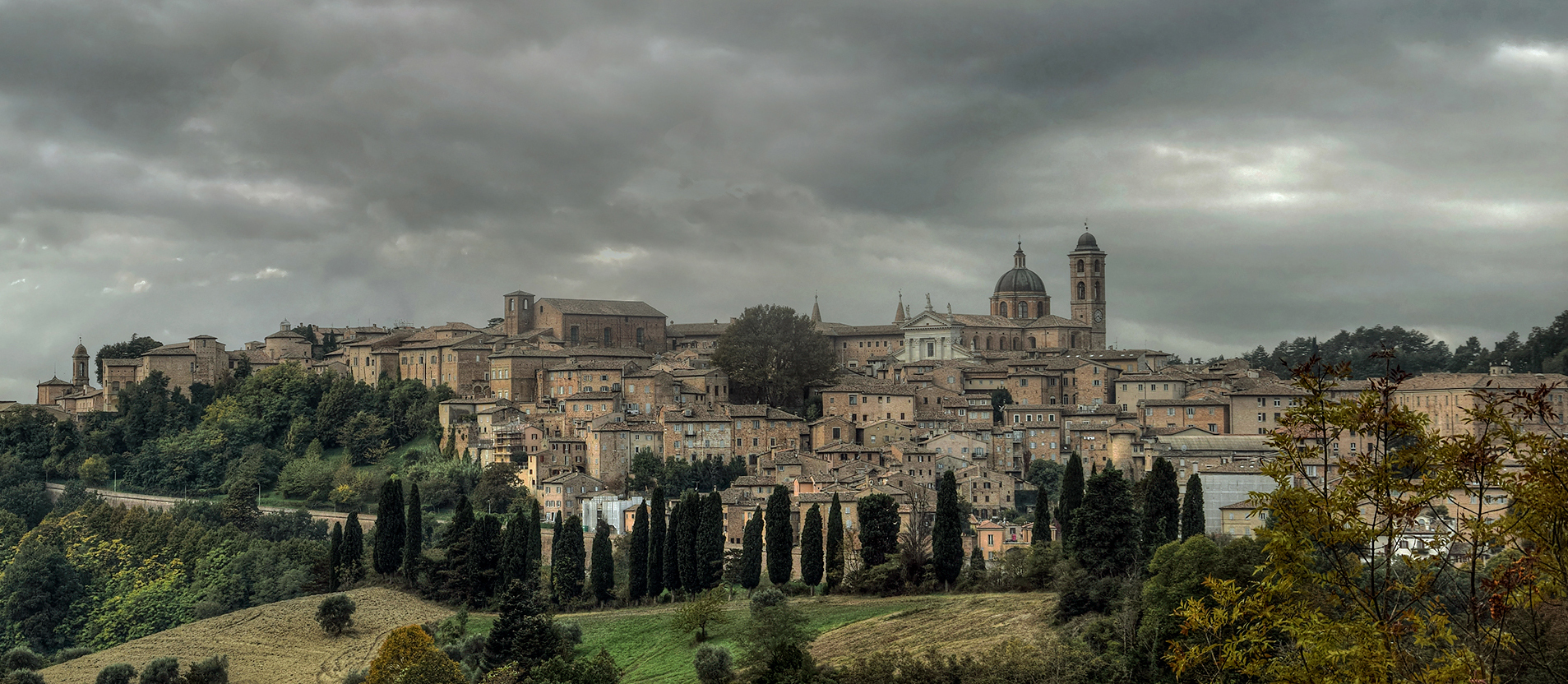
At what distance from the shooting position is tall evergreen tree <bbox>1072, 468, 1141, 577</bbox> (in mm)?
31297

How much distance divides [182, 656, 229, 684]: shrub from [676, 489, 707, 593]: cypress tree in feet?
41.8

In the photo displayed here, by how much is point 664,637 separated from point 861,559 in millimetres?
6885

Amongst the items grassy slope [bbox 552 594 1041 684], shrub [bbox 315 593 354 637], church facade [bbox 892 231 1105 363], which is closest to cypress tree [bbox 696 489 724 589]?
grassy slope [bbox 552 594 1041 684]

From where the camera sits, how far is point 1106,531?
3148 centimetres

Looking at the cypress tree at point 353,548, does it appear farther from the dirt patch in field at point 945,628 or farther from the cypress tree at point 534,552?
the dirt patch in field at point 945,628

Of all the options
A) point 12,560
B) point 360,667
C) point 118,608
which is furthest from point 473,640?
point 12,560

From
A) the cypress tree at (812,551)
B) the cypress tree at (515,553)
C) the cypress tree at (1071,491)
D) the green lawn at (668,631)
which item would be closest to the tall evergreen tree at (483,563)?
the cypress tree at (515,553)

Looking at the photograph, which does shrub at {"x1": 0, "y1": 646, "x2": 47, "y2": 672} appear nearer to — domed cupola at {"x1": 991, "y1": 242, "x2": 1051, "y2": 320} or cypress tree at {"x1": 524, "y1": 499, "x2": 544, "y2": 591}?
cypress tree at {"x1": 524, "y1": 499, "x2": 544, "y2": 591}

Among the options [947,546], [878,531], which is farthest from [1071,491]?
[878,531]

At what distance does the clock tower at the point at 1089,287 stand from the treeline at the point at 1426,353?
9.42 metres

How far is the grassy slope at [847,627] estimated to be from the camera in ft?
97.2

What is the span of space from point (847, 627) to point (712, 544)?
828cm

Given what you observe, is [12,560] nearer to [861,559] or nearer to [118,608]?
[118,608]

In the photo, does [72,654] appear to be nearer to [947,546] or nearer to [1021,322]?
[947,546]
